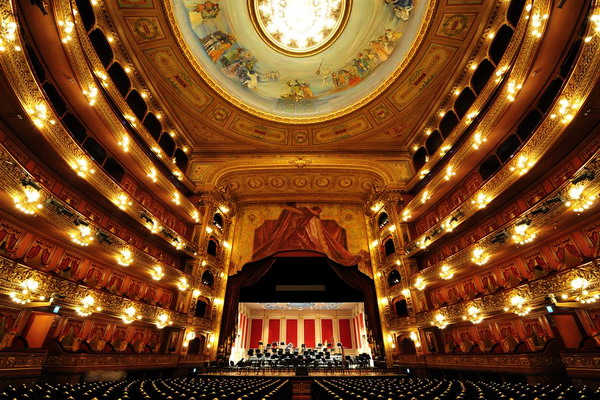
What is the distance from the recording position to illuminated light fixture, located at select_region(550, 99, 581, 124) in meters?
8.16

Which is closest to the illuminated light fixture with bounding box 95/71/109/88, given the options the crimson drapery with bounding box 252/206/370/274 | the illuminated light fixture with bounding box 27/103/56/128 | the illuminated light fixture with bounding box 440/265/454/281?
the illuminated light fixture with bounding box 27/103/56/128

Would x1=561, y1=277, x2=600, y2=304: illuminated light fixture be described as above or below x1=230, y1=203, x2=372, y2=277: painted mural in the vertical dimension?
below

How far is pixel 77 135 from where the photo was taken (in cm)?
1170

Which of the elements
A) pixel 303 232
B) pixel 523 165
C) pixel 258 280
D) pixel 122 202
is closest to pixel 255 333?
pixel 258 280

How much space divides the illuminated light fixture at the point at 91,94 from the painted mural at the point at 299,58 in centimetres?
581

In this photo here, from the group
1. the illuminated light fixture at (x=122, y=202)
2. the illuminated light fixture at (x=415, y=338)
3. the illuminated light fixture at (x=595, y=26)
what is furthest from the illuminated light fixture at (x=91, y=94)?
the illuminated light fixture at (x=415, y=338)

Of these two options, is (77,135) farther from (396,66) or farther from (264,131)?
(396,66)

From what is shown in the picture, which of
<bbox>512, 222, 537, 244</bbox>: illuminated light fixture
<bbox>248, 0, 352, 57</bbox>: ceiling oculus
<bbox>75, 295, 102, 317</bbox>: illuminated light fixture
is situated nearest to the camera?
<bbox>512, 222, 537, 244</bbox>: illuminated light fixture

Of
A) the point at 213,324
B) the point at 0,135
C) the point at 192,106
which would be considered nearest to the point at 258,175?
the point at 192,106

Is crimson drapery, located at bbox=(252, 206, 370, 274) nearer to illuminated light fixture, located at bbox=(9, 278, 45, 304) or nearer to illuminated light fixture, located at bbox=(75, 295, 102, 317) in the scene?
illuminated light fixture, located at bbox=(75, 295, 102, 317)

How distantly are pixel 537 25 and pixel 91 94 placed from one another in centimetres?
1654

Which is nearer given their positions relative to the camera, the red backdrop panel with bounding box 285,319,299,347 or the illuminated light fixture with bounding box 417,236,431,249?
the illuminated light fixture with bounding box 417,236,431,249

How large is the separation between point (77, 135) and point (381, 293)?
704 inches

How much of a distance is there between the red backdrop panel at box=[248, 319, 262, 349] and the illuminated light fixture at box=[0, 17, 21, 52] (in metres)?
23.6
